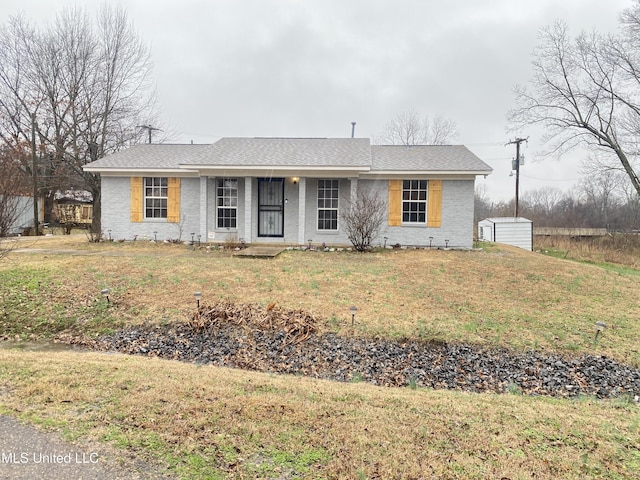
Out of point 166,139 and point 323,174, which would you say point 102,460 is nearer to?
point 323,174

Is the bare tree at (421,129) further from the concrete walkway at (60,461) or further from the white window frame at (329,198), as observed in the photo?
the concrete walkway at (60,461)

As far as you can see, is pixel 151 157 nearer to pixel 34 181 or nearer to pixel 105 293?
pixel 105 293

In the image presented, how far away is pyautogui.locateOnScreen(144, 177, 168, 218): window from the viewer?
1409 centimetres

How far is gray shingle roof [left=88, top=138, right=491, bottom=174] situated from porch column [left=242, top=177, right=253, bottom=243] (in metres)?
0.69

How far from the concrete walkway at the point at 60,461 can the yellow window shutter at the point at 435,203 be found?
A: 40.8ft

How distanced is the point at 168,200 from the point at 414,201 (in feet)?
30.5

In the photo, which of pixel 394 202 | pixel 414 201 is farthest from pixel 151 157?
pixel 414 201

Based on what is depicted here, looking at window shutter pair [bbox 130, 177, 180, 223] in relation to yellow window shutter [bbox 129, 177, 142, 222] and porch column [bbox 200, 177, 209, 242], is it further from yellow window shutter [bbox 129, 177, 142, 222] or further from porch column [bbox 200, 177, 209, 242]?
porch column [bbox 200, 177, 209, 242]

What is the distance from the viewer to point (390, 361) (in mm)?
5469

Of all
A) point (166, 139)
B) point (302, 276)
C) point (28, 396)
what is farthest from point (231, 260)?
point (166, 139)

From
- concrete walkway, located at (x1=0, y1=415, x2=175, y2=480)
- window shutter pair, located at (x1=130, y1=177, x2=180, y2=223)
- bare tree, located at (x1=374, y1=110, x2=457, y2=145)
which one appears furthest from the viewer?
bare tree, located at (x1=374, y1=110, x2=457, y2=145)

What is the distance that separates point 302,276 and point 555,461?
22.5ft

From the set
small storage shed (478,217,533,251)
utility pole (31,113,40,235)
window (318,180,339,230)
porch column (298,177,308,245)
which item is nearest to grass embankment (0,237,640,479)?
porch column (298,177,308,245)

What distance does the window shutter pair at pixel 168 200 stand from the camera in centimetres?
1398
